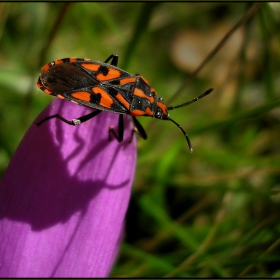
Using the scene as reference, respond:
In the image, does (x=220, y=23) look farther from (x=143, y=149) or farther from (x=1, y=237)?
(x=1, y=237)

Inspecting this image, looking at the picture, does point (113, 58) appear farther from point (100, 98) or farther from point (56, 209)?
point (56, 209)

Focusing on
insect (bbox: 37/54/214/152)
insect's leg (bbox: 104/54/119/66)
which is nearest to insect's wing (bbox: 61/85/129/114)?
insect (bbox: 37/54/214/152)

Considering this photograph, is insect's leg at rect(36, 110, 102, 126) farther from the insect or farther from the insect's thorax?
the insect's thorax

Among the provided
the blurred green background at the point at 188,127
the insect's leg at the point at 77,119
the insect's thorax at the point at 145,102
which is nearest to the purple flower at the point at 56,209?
the insect's leg at the point at 77,119

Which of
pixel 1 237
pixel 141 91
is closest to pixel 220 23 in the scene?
pixel 141 91

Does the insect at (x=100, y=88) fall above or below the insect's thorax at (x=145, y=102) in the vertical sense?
above

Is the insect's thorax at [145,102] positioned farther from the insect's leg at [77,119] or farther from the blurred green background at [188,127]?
the insect's leg at [77,119]

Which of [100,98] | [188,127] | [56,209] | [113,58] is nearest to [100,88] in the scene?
[100,98]

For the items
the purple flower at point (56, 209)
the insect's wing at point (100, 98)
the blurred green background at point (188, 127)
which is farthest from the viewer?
the blurred green background at point (188, 127)
